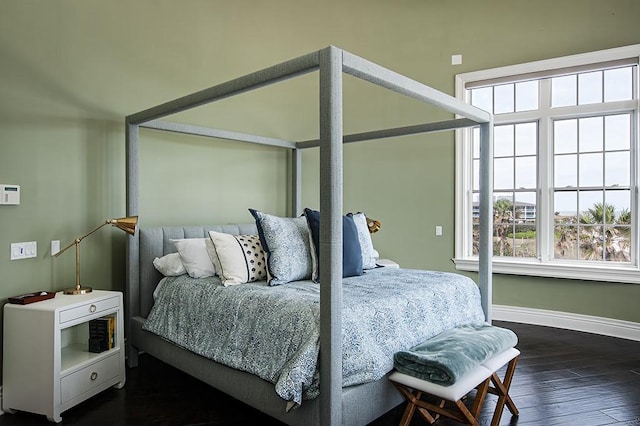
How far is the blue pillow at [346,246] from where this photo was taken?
3.05 m

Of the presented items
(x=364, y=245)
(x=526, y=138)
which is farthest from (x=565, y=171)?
(x=364, y=245)

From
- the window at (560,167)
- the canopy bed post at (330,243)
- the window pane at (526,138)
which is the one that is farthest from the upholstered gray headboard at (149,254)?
the window pane at (526,138)

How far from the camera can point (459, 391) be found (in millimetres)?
1962

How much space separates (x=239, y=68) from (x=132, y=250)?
2.15 metres

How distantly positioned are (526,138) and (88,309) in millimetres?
4388

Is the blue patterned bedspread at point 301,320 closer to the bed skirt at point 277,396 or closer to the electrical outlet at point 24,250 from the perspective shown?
the bed skirt at point 277,396

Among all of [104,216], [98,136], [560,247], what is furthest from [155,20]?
[560,247]

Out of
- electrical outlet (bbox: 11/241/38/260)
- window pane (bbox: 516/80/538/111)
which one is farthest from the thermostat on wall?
window pane (bbox: 516/80/538/111)

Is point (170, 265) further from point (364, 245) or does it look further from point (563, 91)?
point (563, 91)

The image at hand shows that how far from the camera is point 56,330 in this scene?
2.44m

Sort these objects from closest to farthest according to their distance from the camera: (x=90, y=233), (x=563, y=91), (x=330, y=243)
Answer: (x=330, y=243), (x=90, y=233), (x=563, y=91)

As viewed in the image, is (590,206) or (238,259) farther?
(590,206)

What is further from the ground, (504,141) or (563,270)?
(504,141)

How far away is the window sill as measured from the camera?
13.3ft
